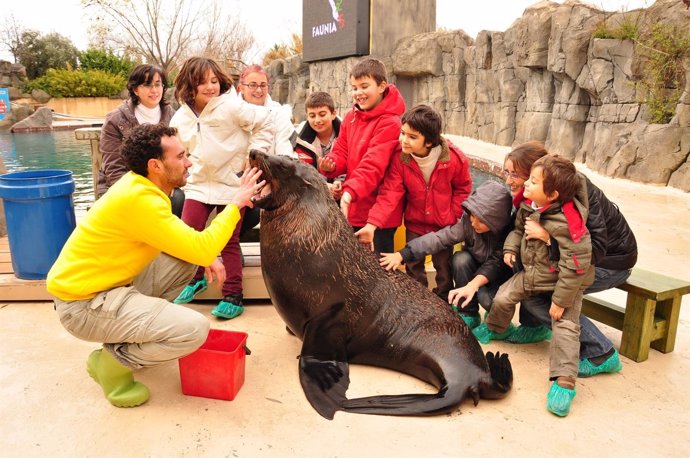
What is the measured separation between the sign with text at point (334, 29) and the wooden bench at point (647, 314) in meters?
16.5

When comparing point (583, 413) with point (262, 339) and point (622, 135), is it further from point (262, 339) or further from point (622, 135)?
point (622, 135)

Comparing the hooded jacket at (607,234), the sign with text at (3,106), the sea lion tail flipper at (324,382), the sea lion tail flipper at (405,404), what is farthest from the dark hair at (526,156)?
the sign with text at (3,106)

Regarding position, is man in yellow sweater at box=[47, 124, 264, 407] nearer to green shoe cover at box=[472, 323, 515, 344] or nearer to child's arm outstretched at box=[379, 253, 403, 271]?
child's arm outstretched at box=[379, 253, 403, 271]

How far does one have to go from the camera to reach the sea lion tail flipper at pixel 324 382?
2607mm

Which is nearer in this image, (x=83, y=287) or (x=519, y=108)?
(x=83, y=287)

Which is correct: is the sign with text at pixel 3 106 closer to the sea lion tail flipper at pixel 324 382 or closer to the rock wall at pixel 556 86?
the rock wall at pixel 556 86

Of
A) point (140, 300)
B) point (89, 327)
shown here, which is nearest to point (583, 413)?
point (140, 300)

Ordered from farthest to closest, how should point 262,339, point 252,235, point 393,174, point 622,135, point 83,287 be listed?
point 622,135 → point 252,235 → point 393,174 → point 262,339 → point 83,287

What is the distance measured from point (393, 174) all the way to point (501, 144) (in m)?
12.2

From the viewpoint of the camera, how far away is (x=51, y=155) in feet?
51.6

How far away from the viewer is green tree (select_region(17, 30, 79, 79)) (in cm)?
3606

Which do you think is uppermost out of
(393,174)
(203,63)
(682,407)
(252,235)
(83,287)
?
(203,63)

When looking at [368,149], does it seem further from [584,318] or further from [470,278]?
[584,318]

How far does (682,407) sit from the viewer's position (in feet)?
8.74
